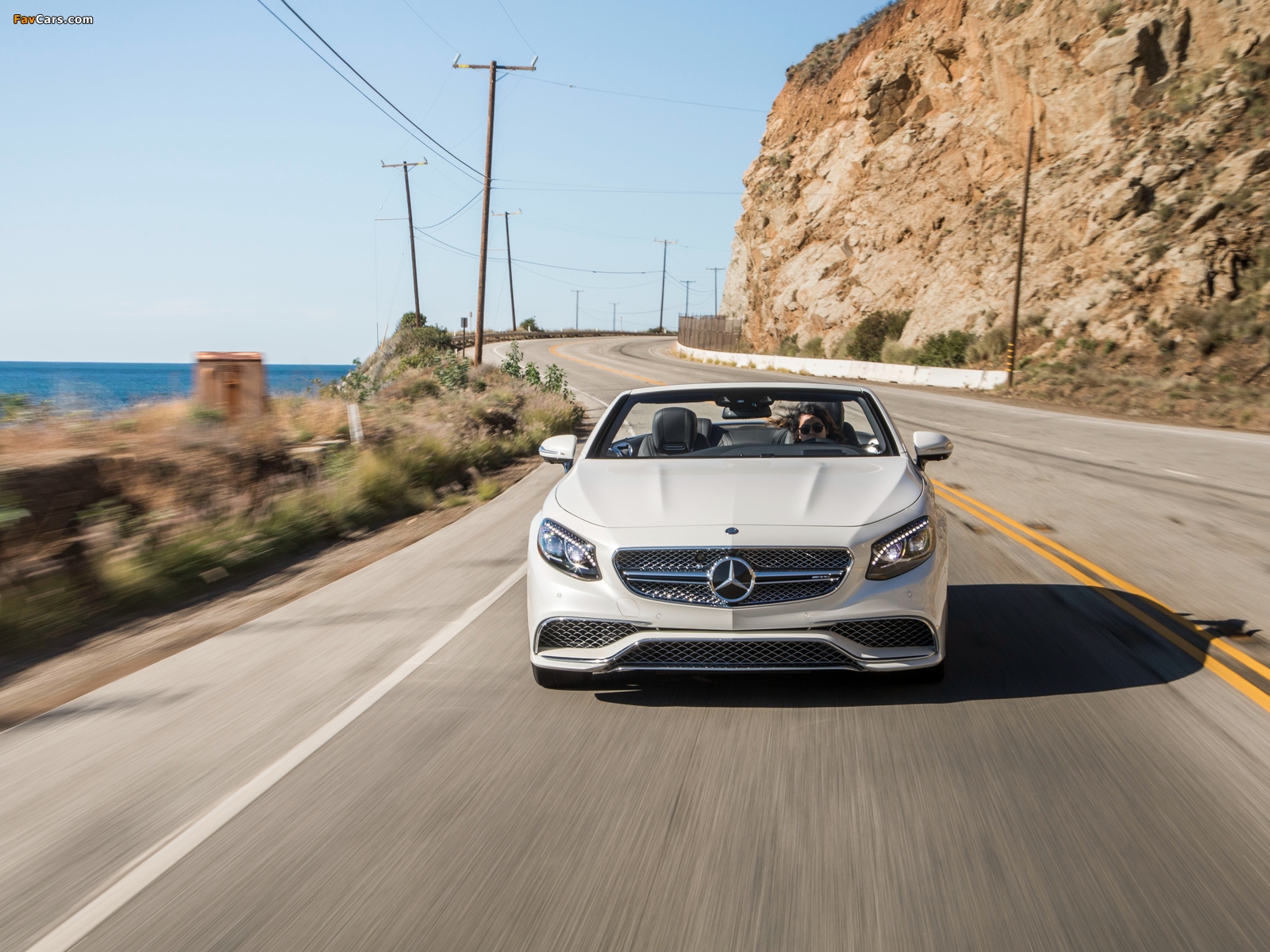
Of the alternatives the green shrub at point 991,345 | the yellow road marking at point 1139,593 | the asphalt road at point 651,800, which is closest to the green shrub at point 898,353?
the green shrub at point 991,345

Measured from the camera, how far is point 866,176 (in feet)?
182

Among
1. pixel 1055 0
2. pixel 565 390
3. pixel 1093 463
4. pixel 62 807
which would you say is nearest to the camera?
pixel 62 807

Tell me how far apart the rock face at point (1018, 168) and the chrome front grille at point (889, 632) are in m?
33.1

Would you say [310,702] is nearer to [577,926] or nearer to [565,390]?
[577,926]

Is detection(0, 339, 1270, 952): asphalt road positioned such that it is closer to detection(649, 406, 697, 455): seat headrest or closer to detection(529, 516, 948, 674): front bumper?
detection(529, 516, 948, 674): front bumper

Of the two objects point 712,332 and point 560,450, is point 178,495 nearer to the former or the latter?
point 560,450

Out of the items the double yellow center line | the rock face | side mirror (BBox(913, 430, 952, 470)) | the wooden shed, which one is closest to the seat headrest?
side mirror (BBox(913, 430, 952, 470))

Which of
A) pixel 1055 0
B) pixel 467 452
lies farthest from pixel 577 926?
pixel 1055 0

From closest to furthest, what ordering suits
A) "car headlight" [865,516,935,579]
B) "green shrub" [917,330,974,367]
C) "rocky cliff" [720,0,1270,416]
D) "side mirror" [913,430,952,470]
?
"car headlight" [865,516,935,579]
"side mirror" [913,430,952,470]
"rocky cliff" [720,0,1270,416]
"green shrub" [917,330,974,367]

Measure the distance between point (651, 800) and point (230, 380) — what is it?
40.0 ft

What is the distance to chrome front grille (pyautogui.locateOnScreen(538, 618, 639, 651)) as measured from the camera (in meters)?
4.62

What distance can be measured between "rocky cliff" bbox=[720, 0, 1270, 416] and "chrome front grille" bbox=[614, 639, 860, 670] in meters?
30.5

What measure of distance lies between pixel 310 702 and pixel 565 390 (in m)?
27.8

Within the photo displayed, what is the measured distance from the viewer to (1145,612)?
22.1ft
